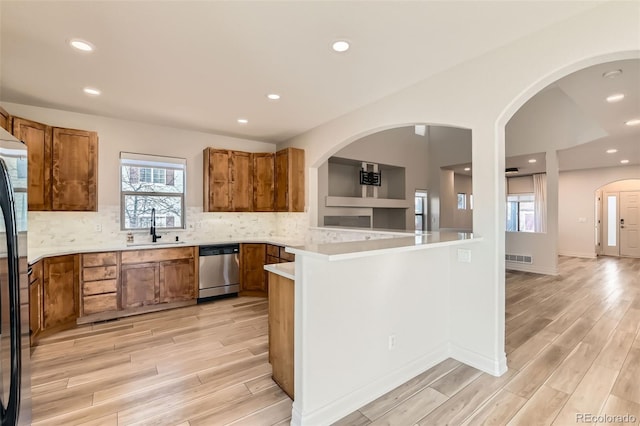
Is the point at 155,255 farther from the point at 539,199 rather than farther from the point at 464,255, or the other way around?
the point at 539,199

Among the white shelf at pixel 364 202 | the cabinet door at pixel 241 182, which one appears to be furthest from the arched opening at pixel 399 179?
the cabinet door at pixel 241 182

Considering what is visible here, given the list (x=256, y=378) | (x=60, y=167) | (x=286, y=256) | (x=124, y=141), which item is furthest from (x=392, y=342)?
(x=124, y=141)

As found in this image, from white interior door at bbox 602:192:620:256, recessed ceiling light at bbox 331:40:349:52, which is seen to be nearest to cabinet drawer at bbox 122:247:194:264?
recessed ceiling light at bbox 331:40:349:52

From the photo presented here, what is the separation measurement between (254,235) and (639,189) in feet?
35.5

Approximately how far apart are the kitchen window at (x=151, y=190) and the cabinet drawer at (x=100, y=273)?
757mm

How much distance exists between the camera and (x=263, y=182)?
5211 mm

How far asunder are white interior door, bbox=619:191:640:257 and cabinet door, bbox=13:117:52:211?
13.2m

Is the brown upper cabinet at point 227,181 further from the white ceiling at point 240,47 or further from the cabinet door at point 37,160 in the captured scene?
the cabinet door at point 37,160

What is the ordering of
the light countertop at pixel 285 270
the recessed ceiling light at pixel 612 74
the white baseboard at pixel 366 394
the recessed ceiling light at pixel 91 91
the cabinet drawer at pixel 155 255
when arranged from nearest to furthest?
the white baseboard at pixel 366 394 → the light countertop at pixel 285 270 → the recessed ceiling light at pixel 612 74 → the recessed ceiling light at pixel 91 91 → the cabinet drawer at pixel 155 255

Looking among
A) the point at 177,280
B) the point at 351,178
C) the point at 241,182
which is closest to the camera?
the point at 177,280

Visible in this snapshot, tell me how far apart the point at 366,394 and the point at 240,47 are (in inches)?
113

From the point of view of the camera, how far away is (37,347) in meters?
3.00

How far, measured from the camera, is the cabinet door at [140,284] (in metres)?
A: 3.86

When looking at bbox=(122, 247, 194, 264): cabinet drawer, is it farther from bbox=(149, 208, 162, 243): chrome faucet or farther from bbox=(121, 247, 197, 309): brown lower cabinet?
bbox=(149, 208, 162, 243): chrome faucet
